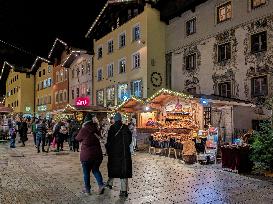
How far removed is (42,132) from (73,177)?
29.4ft

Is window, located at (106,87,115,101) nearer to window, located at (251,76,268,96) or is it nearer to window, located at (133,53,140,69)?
window, located at (133,53,140,69)

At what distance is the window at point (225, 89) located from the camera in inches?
903

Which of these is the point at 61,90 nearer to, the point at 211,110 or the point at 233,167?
the point at 211,110

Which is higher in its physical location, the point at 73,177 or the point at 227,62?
the point at 227,62

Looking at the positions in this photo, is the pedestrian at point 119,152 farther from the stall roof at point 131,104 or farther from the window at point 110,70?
the window at point 110,70

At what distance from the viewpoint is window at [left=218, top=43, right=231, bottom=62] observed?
75.7 ft

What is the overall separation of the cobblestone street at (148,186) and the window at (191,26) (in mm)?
15339

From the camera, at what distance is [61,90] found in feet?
167

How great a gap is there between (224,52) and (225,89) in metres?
2.50

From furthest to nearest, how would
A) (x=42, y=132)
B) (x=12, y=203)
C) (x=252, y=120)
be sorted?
1. (x=252, y=120)
2. (x=42, y=132)
3. (x=12, y=203)

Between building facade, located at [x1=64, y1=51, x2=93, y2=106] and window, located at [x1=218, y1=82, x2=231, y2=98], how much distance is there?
1867 centimetres

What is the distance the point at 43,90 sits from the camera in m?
61.2

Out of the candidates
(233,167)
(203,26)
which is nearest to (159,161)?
(233,167)

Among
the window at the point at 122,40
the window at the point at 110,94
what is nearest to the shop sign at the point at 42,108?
the window at the point at 110,94
